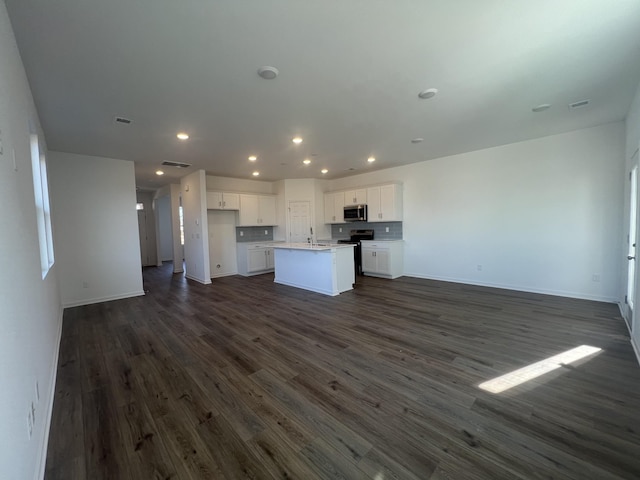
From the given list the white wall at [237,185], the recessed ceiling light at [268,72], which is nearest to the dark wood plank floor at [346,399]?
the recessed ceiling light at [268,72]

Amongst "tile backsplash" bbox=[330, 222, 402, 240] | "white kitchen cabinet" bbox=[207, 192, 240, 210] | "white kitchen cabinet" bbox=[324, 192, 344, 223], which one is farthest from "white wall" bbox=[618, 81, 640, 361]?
"white kitchen cabinet" bbox=[207, 192, 240, 210]

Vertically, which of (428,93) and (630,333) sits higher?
(428,93)

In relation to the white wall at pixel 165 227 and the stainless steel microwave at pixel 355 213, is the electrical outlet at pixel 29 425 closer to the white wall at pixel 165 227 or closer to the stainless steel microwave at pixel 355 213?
the stainless steel microwave at pixel 355 213

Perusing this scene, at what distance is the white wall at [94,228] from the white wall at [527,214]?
20.3 ft

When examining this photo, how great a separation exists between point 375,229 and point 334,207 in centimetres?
137

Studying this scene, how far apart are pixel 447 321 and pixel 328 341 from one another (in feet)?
5.62

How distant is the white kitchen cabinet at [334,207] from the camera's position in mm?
7406

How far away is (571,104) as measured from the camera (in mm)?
3242

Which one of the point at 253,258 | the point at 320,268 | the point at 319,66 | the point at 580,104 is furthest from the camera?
the point at 253,258

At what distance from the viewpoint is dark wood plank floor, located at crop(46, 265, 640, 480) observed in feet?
4.88

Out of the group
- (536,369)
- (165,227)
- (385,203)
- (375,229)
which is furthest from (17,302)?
(165,227)

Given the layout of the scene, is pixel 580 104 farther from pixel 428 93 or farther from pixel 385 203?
pixel 385 203

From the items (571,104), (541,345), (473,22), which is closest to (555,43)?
(473,22)

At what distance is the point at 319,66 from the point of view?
2320 mm
